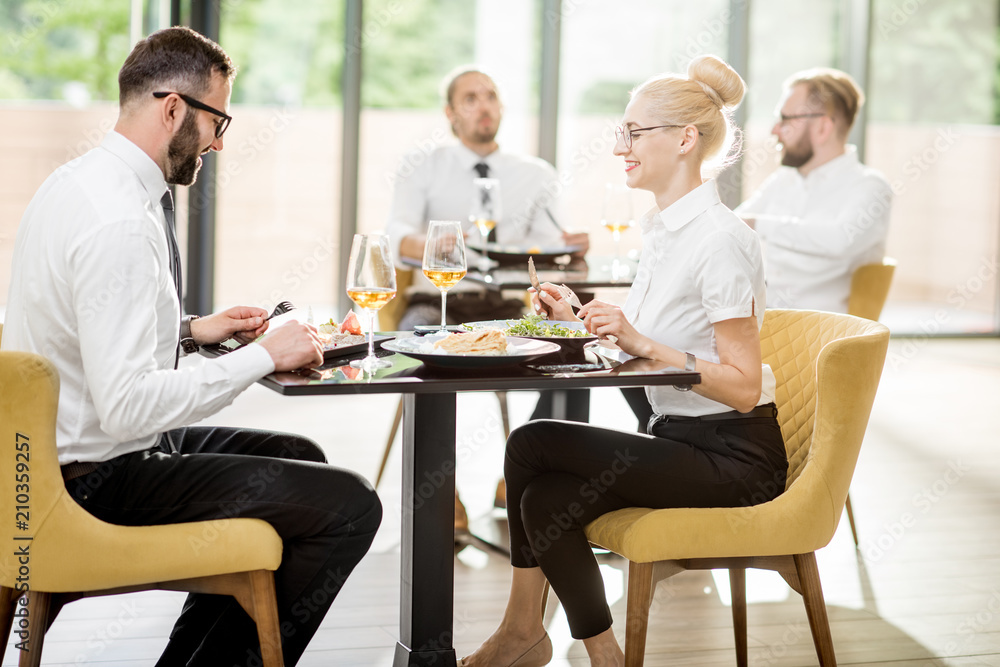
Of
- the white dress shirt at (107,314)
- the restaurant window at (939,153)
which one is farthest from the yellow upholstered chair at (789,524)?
the restaurant window at (939,153)

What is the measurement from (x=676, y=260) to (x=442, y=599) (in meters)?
0.82

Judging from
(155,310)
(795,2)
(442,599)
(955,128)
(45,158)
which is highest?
(795,2)

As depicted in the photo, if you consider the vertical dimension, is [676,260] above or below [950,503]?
above

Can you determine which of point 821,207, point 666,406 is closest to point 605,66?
point 821,207

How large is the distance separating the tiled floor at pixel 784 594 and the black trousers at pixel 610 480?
0.49 meters

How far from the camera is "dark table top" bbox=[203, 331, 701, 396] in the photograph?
1.65 meters

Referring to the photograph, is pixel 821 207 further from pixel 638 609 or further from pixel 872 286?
pixel 638 609

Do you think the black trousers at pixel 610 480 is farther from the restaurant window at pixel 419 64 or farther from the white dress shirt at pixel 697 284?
the restaurant window at pixel 419 64

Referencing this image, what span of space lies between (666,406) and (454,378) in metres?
0.61

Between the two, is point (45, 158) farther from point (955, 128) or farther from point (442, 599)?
point (955, 128)

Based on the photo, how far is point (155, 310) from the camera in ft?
5.55

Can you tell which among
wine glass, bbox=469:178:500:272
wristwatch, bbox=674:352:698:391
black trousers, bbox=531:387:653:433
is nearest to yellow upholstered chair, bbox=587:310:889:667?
wristwatch, bbox=674:352:698:391

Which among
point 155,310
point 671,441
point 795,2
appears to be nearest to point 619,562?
point 671,441

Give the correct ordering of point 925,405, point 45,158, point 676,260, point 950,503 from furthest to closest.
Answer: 1. point 45,158
2. point 925,405
3. point 950,503
4. point 676,260
